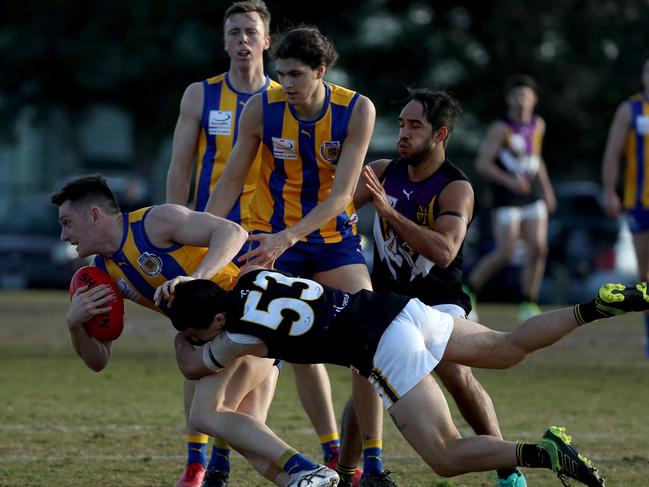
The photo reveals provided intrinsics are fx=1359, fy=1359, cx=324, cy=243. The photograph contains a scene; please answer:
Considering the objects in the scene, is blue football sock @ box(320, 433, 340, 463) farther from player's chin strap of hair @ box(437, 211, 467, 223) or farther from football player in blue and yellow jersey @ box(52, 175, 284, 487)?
player's chin strap of hair @ box(437, 211, 467, 223)

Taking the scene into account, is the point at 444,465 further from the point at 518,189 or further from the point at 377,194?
the point at 518,189

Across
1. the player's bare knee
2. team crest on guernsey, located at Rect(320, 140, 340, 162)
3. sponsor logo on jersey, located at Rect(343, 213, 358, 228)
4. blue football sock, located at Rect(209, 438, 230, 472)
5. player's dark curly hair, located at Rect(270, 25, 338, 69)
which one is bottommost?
blue football sock, located at Rect(209, 438, 230, 472)

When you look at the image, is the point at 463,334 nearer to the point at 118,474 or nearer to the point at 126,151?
the point at 118,474

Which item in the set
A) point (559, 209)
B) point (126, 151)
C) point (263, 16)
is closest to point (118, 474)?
point (263, 16)

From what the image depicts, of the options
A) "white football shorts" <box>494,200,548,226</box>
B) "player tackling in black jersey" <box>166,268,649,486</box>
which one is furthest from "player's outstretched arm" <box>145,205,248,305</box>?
"white football shorts" <box>494,200,548,226</box>

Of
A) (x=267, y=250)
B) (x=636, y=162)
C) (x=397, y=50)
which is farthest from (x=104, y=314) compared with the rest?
(x=397, y=50)

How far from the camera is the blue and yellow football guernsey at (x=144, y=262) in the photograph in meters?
6.31

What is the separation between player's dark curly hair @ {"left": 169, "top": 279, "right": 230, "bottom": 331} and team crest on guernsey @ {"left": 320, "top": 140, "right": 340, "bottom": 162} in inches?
52.9

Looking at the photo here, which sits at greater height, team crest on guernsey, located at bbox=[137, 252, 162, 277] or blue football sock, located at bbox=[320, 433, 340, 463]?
team crest on guernsey, located at bbox=[137, 252, 162, 277]

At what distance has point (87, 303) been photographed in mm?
6148

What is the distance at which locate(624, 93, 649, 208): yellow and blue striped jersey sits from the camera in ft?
38.1

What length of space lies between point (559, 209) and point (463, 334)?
1983 cm

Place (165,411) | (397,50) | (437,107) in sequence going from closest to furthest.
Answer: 1. (437,107)
2. (165,411)
3. (397,50)

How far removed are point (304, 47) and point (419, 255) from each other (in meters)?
1.19
